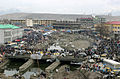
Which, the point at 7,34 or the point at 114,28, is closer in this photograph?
the point at 7,34

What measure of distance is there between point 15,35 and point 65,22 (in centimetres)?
3113

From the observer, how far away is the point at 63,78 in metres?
11.0

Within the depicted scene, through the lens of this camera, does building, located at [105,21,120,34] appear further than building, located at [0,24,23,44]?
Yes

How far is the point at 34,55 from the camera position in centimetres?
1931

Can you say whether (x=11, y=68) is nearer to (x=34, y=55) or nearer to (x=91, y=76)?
(x=34, y=55)

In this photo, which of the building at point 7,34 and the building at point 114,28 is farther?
the building at point 114,28

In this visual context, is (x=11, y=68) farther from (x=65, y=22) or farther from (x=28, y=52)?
(x=65, y=22)

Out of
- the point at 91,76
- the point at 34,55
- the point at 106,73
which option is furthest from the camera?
the point at 34,55

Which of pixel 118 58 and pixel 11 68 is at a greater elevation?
pixel 118 58

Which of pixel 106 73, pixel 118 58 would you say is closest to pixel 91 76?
pixel 106 73

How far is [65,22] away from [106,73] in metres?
48.2

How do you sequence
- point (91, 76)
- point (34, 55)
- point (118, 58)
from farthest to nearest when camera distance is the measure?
1. point (34, 55)
2. point (118, 58)
3. point (91, 76)

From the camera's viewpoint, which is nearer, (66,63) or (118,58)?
(118,58)

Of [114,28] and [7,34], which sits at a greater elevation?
[114,28]
